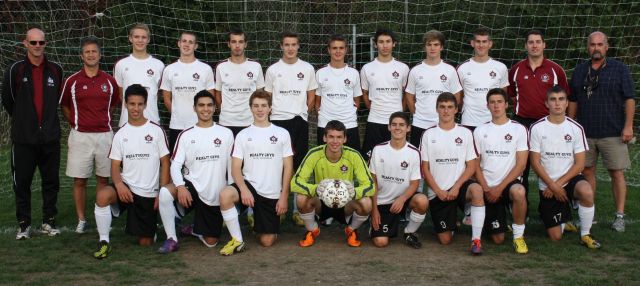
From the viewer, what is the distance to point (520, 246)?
473 cm

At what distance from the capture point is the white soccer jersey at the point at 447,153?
200 inches

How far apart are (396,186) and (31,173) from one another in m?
2.92

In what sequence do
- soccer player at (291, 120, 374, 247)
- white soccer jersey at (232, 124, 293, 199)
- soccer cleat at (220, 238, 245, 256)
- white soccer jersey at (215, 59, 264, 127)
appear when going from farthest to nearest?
white soccer jersey at (215, 59, 264, 127) < white soccer jersey at (232, 124, 293, 199) < soccer player at (291, 120, 374, 247) < soccer cleat at (220, 238, 245, 256)

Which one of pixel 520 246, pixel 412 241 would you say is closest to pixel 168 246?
pixel 412 241

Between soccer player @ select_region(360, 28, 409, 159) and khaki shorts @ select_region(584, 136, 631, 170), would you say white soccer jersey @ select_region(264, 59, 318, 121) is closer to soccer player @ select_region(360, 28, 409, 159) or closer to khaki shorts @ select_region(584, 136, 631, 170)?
soccer player @ select_region(360, 28, 409, 159)

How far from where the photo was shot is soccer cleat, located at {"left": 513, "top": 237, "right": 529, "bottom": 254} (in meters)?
4.68

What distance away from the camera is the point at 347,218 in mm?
5129

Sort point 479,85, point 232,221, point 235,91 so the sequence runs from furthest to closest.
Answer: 1. point 235,91
2. point 479,85
3. point 232,221

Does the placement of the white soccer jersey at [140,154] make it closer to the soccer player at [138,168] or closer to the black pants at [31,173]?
the soccer player at [138,168]

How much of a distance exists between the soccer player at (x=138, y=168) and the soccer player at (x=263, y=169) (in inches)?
23.8

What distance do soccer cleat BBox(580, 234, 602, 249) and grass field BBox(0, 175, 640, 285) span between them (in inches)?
2.3

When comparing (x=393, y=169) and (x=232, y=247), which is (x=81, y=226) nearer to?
(x=232, y=247)

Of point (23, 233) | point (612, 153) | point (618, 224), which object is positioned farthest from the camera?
point (612, 153)

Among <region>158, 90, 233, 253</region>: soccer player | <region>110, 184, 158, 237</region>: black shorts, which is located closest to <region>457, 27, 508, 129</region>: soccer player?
<region>158, 90, 233, 253</region>: soccer player
